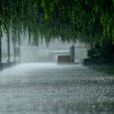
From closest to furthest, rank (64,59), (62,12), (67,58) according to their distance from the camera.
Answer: (62,12) → (67,58) → (64,59)

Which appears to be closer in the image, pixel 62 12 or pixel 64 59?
pixel 62 12

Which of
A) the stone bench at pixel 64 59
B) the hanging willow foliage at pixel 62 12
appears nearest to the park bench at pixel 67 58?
the stone bench at pixel 64 59

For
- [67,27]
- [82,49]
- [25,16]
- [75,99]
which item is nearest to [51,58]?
[82,49]

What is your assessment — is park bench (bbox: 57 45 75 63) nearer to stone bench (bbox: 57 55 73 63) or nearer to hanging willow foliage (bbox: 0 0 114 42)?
stone bench (bbox: 57 55 73 63)

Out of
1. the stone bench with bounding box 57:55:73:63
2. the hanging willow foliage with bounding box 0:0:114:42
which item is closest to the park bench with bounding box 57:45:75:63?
the stone bench with bounding box 57:55:73:63

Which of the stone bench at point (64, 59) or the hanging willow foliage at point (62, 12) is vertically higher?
the hanging willow foliage at point (62, 12)

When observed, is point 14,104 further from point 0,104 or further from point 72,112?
point 72,112

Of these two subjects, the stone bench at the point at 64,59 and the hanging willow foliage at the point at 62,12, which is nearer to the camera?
the hanging willow foliage at the point at 62,12

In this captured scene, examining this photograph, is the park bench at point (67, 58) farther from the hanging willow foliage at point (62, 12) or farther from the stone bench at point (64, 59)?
the hanging willow foliage at point (62, 12)

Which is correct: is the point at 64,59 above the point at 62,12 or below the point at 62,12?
below

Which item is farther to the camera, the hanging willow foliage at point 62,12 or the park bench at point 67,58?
the park bench at point 67,58

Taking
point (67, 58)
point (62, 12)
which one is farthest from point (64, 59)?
point (62, 12)

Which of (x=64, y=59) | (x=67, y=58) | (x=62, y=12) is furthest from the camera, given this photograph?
(x=64, y=59)

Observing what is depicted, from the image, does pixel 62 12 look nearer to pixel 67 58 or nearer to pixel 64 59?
pixel 67 58
